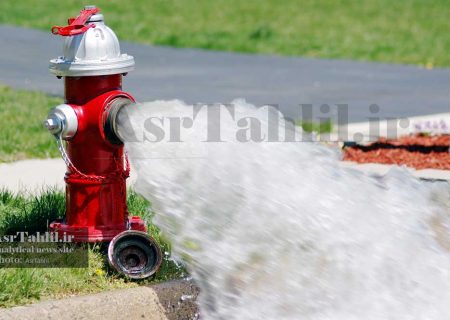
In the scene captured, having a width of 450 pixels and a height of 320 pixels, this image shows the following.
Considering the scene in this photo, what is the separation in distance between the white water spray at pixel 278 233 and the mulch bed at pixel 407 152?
2.41m

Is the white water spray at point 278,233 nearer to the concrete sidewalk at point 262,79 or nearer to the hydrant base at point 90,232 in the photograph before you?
the hydrant base at point 90,232

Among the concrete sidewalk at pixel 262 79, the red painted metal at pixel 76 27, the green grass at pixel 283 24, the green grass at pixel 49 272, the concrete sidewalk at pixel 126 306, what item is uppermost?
the green grass at pixel 283 24

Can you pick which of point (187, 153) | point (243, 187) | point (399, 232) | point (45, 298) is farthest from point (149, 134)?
point (399, 232)

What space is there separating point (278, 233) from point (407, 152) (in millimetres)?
3232

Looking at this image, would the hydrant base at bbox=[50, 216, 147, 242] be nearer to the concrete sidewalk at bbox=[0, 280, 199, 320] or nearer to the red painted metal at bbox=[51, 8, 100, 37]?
the concrete sidewalk at bbox=[0, 280, 199, 320]

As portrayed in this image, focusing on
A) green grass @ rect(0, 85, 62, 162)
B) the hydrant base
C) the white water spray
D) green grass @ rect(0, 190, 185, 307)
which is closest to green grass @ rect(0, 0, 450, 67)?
green grass @ rect(0, 85, 62, 162)

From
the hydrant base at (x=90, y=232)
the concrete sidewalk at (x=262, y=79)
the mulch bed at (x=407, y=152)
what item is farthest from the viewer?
the concrete sidewalk at (x=262, y=79)

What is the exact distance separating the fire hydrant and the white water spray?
15 centimetres

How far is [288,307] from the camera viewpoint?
4543mm

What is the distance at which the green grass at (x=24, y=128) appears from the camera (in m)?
7.71

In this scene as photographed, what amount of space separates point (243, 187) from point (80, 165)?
83cm

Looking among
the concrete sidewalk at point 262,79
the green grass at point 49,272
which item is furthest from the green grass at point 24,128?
the green grass at point 49,272

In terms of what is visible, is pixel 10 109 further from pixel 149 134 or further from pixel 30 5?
pixel 30 5

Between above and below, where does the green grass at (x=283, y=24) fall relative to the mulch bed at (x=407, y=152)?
above
